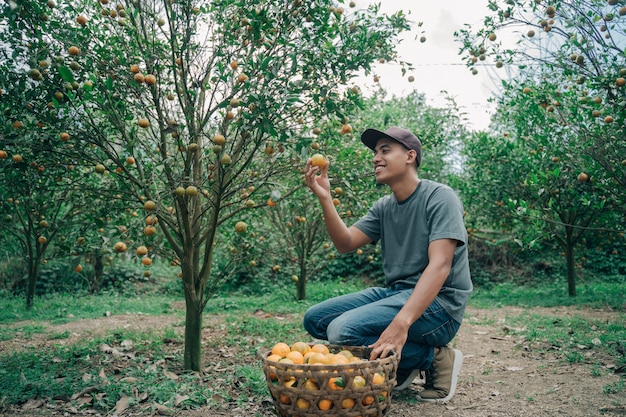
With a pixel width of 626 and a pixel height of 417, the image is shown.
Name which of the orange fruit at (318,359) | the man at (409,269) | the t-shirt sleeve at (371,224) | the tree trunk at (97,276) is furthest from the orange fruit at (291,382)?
the tree trunk at (97,276)

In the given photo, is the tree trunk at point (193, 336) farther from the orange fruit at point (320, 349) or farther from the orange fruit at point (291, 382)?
the orange fruit at point (291, 382)

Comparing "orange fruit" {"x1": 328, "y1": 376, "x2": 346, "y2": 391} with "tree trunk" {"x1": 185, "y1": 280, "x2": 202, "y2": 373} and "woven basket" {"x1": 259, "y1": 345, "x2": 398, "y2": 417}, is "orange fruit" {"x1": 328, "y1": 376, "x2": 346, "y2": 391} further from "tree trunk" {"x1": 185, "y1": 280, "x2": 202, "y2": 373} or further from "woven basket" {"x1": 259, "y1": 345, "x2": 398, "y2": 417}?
"tree trunk" {"x1": 185, "y1": 280, "x2": 202, "y2": 373}

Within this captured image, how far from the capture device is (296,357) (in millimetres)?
2385

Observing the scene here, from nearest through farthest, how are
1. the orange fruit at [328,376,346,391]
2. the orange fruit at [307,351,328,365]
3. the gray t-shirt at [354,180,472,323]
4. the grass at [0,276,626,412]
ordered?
the orange fruit at [328,376,346,391] → the orange fruit at [307,351,328,365] → the gray t-shirt at [354,180,472,323] → the grass at [0,276,626,412]

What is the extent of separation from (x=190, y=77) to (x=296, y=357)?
219 centimetres

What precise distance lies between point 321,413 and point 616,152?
13.1 ft

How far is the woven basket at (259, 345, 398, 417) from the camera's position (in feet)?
6.91

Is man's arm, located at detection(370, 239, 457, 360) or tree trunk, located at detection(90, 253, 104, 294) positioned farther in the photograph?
tree trunk, located at detection(90, 253, 104, 294)

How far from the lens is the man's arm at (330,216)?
9.65ft

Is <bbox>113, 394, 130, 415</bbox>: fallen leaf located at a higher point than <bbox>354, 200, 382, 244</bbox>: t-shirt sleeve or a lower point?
lower

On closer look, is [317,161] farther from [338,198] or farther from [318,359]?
[338,198]

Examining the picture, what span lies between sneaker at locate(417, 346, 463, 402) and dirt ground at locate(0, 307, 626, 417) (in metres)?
0.06

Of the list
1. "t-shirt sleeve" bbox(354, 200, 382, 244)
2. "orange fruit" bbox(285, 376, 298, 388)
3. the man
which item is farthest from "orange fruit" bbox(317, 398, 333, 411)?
"t-shirt sleeve" bbox(354, 200, 382, 244)

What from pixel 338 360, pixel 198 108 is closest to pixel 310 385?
pixel 338 360
